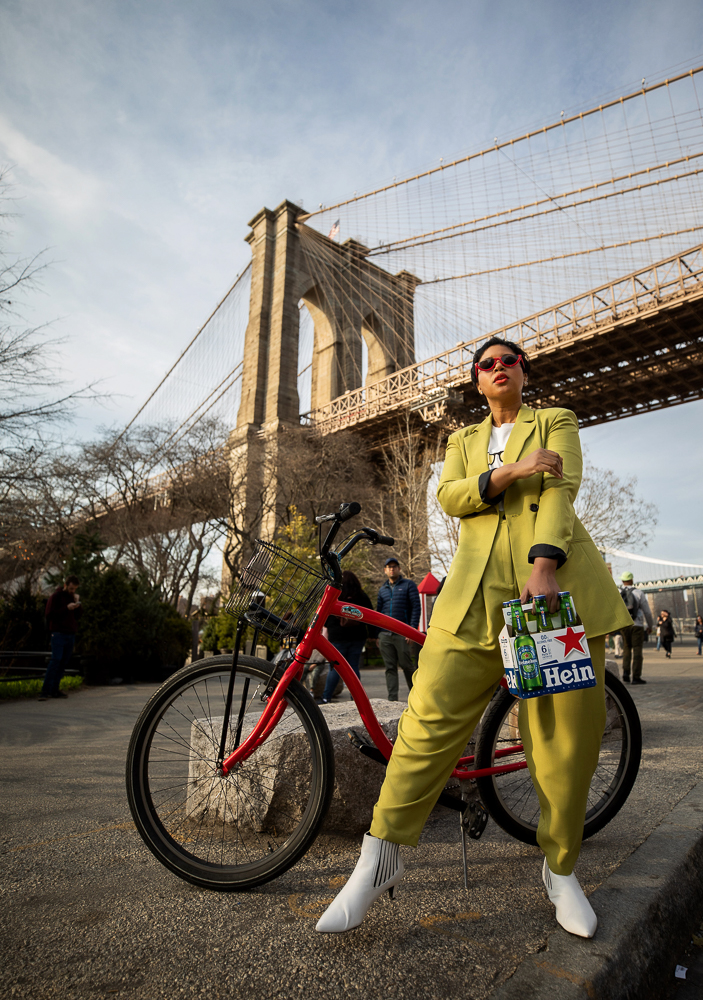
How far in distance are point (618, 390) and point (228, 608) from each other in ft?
85.4

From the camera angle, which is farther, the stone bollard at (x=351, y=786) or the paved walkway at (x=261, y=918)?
the stone bollard at (x=351, y=786)

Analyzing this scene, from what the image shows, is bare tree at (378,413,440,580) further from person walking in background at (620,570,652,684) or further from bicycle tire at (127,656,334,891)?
bicycle tire at (127,656,334,891)

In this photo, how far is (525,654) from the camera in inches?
58.9

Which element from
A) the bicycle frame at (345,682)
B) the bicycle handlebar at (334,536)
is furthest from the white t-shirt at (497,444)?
the bicycle frame at (345,682)

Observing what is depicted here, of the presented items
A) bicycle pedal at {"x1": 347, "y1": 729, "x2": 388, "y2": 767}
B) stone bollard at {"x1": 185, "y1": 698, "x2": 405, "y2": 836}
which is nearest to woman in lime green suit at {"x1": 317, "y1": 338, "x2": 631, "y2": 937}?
bicycle pedal at {"x1": 347, "y1": 729, "x2": 388, "y2": 767}

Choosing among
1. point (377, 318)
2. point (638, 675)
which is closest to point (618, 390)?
point (377, 318)

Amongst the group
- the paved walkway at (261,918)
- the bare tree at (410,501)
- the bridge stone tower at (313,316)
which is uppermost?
the bridge stone tower at (313,316)

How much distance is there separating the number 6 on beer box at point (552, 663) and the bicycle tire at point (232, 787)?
25.9 inches

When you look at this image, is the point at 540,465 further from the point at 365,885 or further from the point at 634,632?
the point at 634,632

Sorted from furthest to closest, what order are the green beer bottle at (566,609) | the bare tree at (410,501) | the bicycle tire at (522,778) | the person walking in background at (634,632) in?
the bare tree at (410,501), the person walking in background at (634,632), the bicycle tire at (522,778), the green beer bottle at (566,609)

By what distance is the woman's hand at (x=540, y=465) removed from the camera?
1.59 meters

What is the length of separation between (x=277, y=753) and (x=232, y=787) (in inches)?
10.4

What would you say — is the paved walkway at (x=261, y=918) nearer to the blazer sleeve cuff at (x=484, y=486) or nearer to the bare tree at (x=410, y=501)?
the blazer sleeve cuff at (x=484, y=486)

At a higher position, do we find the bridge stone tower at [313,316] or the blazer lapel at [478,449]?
the bridge stone tower at [313,316]
